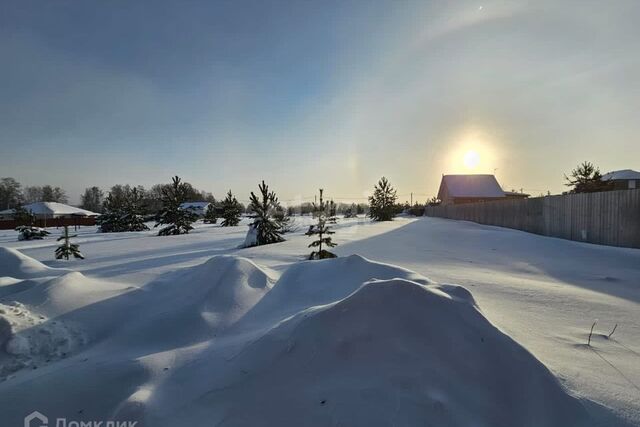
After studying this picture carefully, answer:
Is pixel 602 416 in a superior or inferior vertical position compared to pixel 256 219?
inferior

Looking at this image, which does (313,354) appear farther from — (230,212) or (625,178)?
(625,178)

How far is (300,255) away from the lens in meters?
7.69

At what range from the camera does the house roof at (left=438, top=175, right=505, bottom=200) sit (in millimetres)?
39406

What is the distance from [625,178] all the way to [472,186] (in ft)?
58.6

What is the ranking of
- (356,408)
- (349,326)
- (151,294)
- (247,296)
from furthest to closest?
(151,294) → (247,296) → (349,326) → (356,408)

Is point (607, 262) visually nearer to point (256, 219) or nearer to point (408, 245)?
point (408, 245)

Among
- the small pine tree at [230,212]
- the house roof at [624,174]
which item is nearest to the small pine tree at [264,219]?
the small pine tree at [230,212]

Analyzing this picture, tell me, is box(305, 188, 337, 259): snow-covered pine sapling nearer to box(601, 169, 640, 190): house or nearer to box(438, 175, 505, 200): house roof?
box(438, 175, 505, 200): house roof

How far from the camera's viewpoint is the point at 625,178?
36.8 meters

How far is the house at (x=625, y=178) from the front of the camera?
1350 inches

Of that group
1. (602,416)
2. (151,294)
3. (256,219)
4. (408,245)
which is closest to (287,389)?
(602,416)

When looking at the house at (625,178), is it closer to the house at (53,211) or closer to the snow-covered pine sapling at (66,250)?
the snow-covered pine sapling at (66,250)

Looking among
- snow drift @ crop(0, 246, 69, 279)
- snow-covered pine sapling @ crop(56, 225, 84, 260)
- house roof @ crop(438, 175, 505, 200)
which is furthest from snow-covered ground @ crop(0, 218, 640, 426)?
house roof @ crop(438, 175, 505, 200)

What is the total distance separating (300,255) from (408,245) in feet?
12.8
